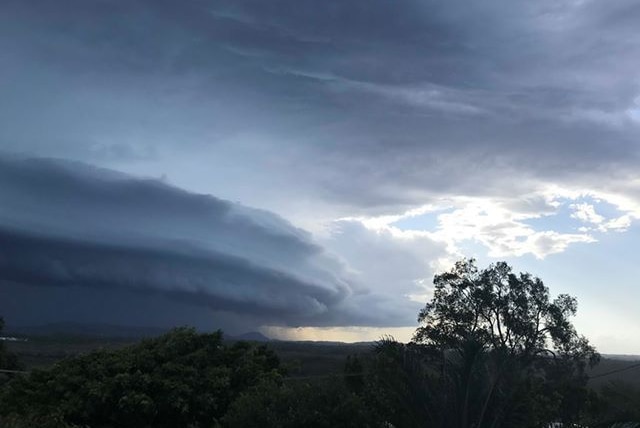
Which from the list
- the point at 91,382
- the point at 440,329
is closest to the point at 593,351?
the point at 440,329

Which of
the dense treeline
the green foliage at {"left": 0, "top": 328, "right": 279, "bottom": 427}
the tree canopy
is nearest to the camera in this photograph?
the dense treeline

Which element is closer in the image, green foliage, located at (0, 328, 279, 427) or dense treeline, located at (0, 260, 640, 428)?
dense treeline, located at (0, 260, 640, 428)

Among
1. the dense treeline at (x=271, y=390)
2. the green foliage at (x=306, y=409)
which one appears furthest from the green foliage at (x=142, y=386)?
the green foliage at (x=306, y=409)

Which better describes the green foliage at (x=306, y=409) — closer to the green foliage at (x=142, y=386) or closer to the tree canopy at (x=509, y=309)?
the green foliage at (x=142, y=386)

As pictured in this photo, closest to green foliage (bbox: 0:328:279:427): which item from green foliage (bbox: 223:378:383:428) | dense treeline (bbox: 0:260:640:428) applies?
dense treeline (bbox: 0:260:640:428)

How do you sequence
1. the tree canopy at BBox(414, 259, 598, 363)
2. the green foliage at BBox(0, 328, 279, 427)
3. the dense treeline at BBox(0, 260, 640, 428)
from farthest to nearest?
the tree canopy at BBox(414, 259, 598, 363) → the green foliage at BBox(0, 328, 279, 427) → the dense treeline at BBox(0, 260, 640, 428)

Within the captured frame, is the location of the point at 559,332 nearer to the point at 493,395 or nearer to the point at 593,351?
the point at 593,351

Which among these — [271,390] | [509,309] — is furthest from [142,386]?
[509,309]

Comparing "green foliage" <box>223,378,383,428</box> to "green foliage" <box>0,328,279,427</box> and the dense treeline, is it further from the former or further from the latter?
"green foliage" <box>0,328,279,427</box>

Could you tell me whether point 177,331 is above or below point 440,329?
below
